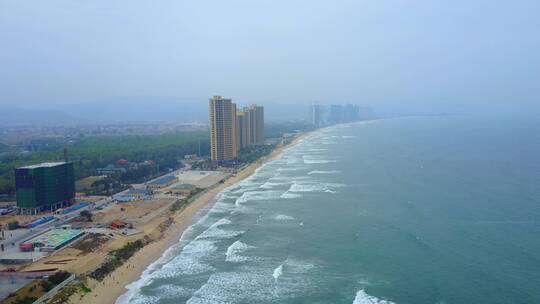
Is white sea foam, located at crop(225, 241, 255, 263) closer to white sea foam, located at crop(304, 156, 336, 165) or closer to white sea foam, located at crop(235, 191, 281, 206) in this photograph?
white sea foam, located at crop(235, 191, 281, 206)

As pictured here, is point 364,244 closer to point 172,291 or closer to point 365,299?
point 365,299

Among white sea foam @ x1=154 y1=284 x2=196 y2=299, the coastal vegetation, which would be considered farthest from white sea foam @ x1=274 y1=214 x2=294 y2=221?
the coastal vegetation

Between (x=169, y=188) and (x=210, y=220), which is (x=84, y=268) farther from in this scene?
Answer: (x=169, y=188)

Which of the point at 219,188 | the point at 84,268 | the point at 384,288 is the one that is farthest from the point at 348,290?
the point at 219,188

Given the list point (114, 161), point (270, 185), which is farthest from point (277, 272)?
point (114, 161)

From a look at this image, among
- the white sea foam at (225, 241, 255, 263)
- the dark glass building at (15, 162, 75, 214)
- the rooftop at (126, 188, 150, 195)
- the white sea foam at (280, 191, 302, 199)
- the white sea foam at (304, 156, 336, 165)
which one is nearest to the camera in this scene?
the white sea foam at (225, 241, 255, 263)

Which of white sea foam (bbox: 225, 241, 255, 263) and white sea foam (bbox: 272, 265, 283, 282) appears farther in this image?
white sea foam (bbox: 225, 241, 255, 263)
